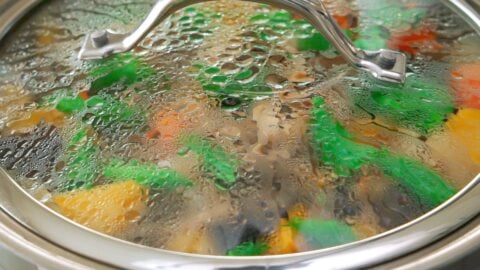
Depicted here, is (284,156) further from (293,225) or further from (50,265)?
(50,265)

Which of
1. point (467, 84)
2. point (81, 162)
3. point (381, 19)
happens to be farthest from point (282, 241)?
point (381, 19)

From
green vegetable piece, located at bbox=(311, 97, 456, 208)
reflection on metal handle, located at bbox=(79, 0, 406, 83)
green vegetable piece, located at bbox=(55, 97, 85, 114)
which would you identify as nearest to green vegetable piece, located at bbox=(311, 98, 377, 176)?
green vegetable piece, located at bbox=(311, 97, 456, 208)

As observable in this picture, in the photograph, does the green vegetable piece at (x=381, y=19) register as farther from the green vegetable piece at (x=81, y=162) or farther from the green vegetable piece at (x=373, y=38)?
the green vegetable piece at (x=81, y=162)

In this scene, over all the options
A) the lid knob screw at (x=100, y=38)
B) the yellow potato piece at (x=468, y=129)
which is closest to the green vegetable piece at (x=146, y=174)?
the lid knob screw at (x=100, y=38)

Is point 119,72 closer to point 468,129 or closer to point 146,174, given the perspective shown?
point 146,174

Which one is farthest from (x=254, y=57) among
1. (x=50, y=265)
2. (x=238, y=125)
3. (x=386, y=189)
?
(x=50, y=265)

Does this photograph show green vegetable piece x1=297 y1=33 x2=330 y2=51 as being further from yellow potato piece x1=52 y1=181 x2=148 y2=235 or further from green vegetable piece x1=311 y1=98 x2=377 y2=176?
yellow potato piece x1=52 y1=181 x2=148 y2=235
